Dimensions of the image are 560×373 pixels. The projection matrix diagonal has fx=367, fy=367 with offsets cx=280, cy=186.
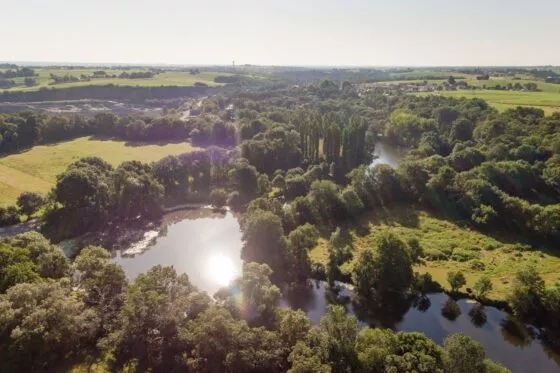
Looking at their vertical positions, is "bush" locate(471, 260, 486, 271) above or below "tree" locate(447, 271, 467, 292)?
below

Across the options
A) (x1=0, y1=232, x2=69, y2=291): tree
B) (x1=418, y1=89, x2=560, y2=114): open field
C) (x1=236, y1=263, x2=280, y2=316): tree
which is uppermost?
(x1=418, y1=89, x2=560, y2=114): open field

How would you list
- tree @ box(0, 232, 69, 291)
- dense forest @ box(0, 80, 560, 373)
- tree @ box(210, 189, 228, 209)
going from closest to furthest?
1. dense forest @ box(0, 80, 560, 373)
2. tree @ box(0, 232, 69, 291)
3. tree @ box(210, 189, 228, 209)

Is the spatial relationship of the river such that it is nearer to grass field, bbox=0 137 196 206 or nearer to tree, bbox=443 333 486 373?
tree, bbox=443 333 486 373

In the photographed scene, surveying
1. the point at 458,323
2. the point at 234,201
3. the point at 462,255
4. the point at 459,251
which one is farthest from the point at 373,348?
the point at 234,201

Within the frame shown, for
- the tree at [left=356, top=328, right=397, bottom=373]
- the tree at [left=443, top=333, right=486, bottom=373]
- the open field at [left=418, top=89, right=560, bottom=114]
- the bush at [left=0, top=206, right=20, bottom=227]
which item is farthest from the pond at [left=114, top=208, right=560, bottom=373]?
the open field at [left=418, top=89, right=560, bottom=114]

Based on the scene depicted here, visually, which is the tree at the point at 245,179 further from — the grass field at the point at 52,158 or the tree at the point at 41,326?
the tree at the point at 41,326

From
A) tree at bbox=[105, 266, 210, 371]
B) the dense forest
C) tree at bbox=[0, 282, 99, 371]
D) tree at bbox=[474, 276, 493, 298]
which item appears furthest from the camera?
tree at bbox=[474, 276, 493, 298]

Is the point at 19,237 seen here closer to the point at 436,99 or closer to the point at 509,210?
the point at 509,210

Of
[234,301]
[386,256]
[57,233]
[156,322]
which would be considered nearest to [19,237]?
[57,233]

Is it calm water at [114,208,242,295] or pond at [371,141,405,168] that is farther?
pond at [371,141,405,168]
